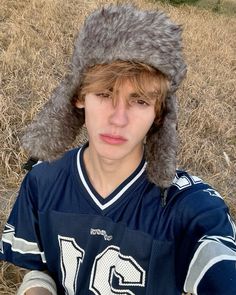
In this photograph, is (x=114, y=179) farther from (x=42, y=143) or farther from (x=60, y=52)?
(x=60, y=52)

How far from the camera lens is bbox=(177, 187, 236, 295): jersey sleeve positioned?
1.27m

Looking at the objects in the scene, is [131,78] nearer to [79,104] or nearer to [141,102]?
[141,102]

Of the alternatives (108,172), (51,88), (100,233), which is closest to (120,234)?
(100,233)

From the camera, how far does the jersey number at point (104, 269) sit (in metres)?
1.61

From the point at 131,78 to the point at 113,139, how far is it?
22 centimetres

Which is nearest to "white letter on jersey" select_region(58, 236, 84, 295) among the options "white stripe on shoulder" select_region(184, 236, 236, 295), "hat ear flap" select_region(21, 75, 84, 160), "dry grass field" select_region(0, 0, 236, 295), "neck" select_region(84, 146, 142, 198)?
"neck" select_region(84, 146, 142, 198)

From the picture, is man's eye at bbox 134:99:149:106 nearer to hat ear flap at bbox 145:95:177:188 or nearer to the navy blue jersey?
hat ear flap at bbox 145:95:177:188

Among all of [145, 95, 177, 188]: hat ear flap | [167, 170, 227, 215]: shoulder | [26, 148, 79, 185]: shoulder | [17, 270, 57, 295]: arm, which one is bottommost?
[17, 270, 57, 295]: arm

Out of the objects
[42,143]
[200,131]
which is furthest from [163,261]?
[200,131]

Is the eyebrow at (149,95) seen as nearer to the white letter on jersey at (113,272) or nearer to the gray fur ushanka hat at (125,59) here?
the gray fur ushanka hat at (125,59)

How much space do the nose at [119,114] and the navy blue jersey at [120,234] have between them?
27 cm

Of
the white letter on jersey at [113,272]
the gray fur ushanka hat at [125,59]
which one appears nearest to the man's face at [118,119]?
the gray fur ushanka hat at [125,59]

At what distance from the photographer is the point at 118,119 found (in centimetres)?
149

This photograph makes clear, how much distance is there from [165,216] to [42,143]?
0.63m
